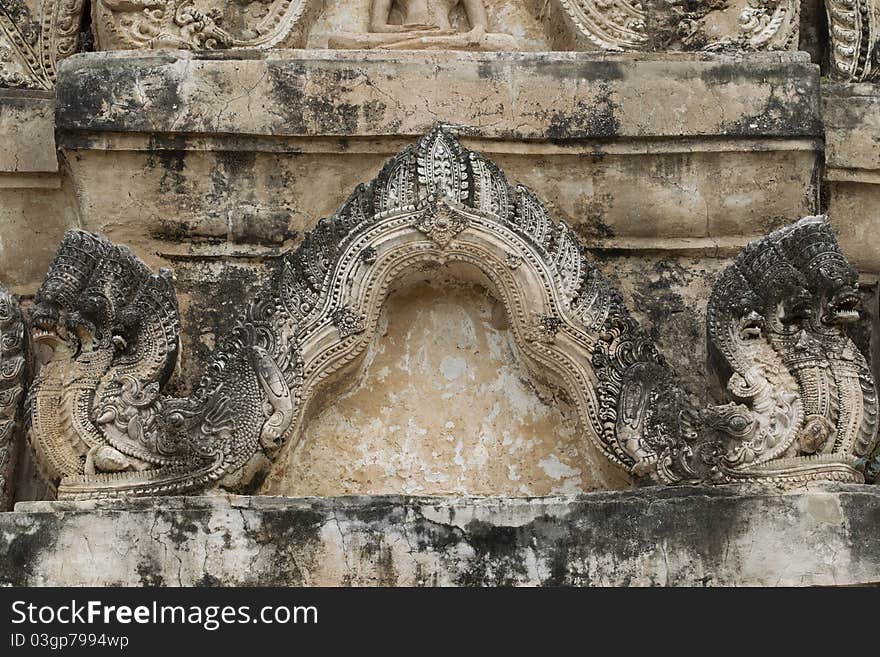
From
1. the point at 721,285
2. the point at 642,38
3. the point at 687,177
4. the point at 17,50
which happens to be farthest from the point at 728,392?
the point at 17,50

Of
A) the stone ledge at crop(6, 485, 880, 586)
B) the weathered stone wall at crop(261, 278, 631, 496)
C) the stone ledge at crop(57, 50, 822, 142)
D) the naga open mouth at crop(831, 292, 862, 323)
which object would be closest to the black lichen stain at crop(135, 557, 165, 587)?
the stone ledge at crop(6, 485, 880, 586)

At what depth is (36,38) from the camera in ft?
28.2

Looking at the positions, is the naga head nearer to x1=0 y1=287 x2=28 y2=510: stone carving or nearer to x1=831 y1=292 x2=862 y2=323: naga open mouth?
x1=831 y1=292 x2=862 y2=323: naga open mouth

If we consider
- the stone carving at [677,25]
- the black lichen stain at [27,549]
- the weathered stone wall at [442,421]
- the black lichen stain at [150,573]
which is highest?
the stone carving at [677,25]

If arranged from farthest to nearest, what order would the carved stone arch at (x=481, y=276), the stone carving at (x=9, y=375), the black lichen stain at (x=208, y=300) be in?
the black lichen stain at (x=208, y=300) → the stone carving at (x=9, y=375) → the carved stone arch at (x=481, y=276)

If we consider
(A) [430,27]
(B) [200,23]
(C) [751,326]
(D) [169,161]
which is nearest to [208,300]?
(D) [169,161]

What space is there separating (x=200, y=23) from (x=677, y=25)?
71.7 inches

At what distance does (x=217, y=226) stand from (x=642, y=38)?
5.84 feet

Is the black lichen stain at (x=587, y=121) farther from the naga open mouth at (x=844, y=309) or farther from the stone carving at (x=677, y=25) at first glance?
the naga open mouth at (x=844, y=309)

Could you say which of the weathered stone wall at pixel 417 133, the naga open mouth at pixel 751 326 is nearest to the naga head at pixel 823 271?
the naga open mouth at pixel 751 326

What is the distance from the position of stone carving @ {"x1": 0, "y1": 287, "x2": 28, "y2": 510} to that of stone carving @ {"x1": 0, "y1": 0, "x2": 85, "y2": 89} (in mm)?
1138

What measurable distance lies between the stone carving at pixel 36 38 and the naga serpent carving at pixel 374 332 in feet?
4.19

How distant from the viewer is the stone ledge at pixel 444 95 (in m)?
7.86

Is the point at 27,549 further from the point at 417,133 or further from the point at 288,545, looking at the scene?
the point at 417,133
